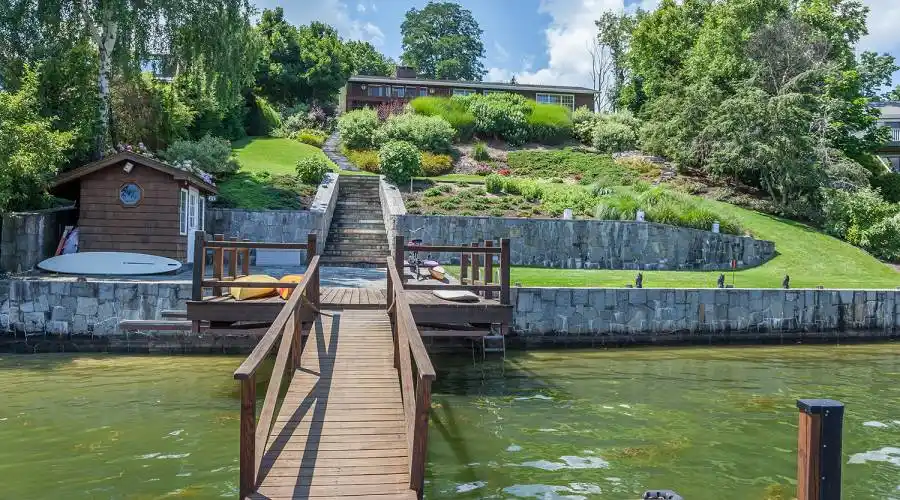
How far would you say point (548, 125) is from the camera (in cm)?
3572

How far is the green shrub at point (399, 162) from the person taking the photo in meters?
23.9

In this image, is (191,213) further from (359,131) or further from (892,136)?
(892,136)

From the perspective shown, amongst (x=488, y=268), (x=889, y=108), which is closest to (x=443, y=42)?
(x=889, y=108)

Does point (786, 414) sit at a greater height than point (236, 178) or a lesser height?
lesser

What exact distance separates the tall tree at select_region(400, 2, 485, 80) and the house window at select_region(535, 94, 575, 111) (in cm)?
3383

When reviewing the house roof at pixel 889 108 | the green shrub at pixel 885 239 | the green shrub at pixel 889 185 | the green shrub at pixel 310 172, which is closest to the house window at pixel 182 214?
the green shrub at pixel 310 172

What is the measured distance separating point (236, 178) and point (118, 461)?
18179 millimetres

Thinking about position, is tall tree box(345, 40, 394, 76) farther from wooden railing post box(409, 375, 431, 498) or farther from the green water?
wooden railing post box(409, 375, 431, 498)

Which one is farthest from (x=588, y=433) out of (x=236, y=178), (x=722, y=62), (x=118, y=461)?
(x=722, y=62)

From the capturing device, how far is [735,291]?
14344mm

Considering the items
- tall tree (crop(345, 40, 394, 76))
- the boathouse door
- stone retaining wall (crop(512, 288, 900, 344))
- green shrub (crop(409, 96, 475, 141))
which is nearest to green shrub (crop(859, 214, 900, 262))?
stone retaining wall (crop(512, 288, 900, 344))

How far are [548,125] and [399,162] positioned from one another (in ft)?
46.0

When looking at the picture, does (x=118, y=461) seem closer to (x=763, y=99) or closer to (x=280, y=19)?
(x=763, y=99)

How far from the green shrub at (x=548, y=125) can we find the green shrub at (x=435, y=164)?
769 cm
